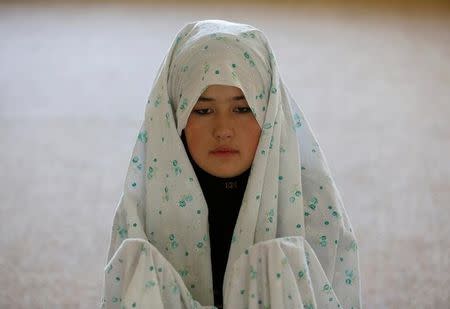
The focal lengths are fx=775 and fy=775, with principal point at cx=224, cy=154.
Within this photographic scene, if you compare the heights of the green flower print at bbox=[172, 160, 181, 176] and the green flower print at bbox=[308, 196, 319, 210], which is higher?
the green flower print at bbox=[172, 160, 181, 176]

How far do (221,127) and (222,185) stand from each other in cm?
13

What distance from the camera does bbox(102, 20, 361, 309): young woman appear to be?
1.14 metres

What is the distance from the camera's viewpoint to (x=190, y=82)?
3.88 feet

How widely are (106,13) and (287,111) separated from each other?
2.66 metres

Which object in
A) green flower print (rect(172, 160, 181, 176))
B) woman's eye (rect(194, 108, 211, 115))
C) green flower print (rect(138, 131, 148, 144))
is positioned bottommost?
green flower print (rect(172, 160, 181, 176))

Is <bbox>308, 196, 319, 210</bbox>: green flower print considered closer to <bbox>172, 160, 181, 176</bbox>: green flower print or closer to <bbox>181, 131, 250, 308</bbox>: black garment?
<bbox>181, 131, 250, 308</bbox>: black garment

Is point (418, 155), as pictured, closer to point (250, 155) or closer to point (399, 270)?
point (399, 270)

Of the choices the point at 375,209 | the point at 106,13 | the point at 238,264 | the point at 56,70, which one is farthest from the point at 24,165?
the point at 106,13

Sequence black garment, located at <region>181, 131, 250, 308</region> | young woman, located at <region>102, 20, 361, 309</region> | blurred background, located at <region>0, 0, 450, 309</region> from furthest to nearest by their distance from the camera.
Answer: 1. blurred background, located at <region>0, 0, 450, 309</region>
2. black garment, located at <region>181, 131, 250, 308</region>
3. young woman, located at <region>102, 20, 361, 309</region>

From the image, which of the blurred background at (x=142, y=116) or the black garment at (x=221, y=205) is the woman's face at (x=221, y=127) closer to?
the black garment at (x=221, y=205)

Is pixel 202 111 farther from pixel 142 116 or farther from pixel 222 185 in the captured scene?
pixel 142 116

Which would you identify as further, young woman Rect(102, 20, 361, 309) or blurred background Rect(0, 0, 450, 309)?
blurred background Rect(0, 0, 450, 309)

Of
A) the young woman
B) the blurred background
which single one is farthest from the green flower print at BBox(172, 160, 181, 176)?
the blurred background

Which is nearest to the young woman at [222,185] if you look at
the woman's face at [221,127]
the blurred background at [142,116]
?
the woman's face at [221,127]
